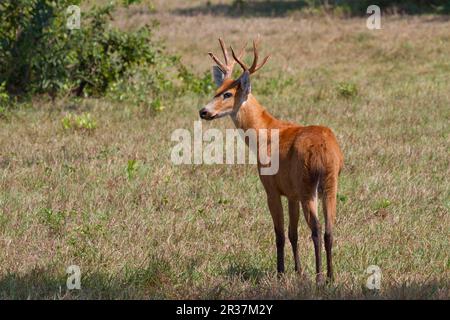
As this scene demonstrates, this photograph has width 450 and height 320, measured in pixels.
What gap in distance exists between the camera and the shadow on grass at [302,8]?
98.9 feet

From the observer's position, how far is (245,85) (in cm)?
751

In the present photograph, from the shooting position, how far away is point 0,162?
1124 centimetres

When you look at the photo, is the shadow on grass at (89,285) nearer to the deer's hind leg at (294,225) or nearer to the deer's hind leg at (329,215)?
the deer's hind leg at (294,225)

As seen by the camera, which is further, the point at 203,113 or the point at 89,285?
the point at 203,113

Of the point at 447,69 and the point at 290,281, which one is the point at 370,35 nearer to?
the point at 447,69

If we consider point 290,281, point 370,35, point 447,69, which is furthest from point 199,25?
point 290,281

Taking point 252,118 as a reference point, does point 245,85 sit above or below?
above

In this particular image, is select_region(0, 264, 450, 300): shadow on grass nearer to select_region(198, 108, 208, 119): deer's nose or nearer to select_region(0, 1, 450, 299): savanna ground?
select_region(0, 1, 450, 299): savanna ground

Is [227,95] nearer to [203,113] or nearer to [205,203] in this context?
[203,113]

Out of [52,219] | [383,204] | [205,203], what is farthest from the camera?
[205,203]

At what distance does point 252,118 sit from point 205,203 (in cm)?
201

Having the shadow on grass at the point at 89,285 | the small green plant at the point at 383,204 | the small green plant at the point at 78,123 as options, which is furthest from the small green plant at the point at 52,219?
the small green plant at the point at 78,123

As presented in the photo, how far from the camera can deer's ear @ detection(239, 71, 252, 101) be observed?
7441 mm

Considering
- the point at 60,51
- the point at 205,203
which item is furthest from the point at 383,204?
the point at 60,51
